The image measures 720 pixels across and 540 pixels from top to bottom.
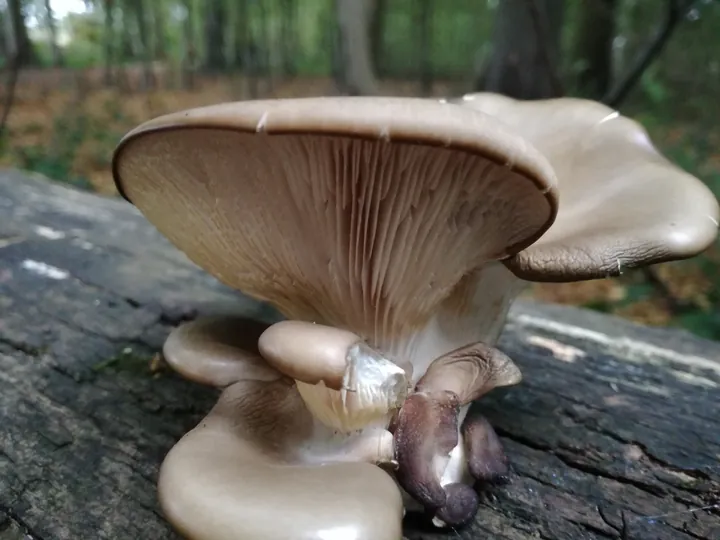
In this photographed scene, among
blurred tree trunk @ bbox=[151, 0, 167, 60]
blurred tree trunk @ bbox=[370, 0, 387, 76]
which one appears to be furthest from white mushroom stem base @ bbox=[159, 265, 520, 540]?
blurred tree trunk @ bbox=[151, 0, 167, 60]

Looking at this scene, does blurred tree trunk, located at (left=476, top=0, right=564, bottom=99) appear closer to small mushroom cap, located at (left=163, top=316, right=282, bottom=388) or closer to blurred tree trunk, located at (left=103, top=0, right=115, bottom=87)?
small mushroom cap, located at (left=163, top=316, right=282, bottom=388)

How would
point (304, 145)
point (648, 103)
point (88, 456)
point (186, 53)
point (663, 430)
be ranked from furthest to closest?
point (186, 53) → point (648, 103) → point (663, 430) → point (88, 456) → point (304, 145)

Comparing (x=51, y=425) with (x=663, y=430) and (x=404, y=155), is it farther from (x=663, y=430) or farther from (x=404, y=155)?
(x=663, y=430)

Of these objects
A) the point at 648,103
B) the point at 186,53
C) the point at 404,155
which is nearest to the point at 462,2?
the point at 186,53

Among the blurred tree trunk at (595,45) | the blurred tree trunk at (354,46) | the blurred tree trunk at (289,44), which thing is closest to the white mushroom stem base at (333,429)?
the blurred tree trunk at (354,46)

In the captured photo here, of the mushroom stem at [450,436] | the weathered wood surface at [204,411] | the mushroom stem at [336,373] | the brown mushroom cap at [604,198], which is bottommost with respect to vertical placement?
the weathered wood surface at [204,411]

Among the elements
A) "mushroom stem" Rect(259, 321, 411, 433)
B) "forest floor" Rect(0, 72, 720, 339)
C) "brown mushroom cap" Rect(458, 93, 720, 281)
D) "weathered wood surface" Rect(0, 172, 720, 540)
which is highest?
"brown mushroom cap" Rect(458, 93, 720, 281)

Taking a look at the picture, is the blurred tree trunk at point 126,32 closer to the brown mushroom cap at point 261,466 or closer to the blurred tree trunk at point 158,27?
the blurred tree trunk at point 158,27
